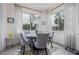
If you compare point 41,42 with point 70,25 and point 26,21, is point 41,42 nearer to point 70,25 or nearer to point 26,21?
point 70,25

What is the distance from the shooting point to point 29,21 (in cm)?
598

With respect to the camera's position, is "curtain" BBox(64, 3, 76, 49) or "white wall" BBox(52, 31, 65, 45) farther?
"white wall" BBox(52, 31, 65, 45)

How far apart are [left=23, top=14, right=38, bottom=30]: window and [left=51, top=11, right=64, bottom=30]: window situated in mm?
1106

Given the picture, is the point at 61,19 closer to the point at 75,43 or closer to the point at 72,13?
the point at 72,13

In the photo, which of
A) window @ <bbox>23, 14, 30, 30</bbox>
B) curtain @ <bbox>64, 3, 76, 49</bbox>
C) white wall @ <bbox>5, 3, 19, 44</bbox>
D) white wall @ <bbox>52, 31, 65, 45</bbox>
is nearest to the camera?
curtain @ <bbox>64, 3, 76, 49</bbox>

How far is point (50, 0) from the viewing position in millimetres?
958

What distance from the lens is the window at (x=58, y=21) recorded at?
5.19 meters

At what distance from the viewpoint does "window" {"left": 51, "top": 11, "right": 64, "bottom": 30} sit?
5190mm

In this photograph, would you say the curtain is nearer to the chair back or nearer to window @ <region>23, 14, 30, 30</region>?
the chair back

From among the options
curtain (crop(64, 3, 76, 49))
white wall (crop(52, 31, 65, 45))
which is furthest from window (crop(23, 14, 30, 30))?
curtain (crop(64, 3, 76, 49))

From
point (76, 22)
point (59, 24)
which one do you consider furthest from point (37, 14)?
point (76, 22)

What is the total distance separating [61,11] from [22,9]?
209cm

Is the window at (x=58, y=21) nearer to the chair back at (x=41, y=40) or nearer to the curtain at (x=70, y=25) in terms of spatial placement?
the curtain at (x=70, y=25)

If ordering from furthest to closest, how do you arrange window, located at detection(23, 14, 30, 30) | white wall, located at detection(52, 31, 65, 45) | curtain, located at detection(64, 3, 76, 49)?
window, located at detection(23, 14, 30, 30), white wall, located at detection(52, 31, 65, 45), curtain, located at detection(64, 3, 76, 49)
